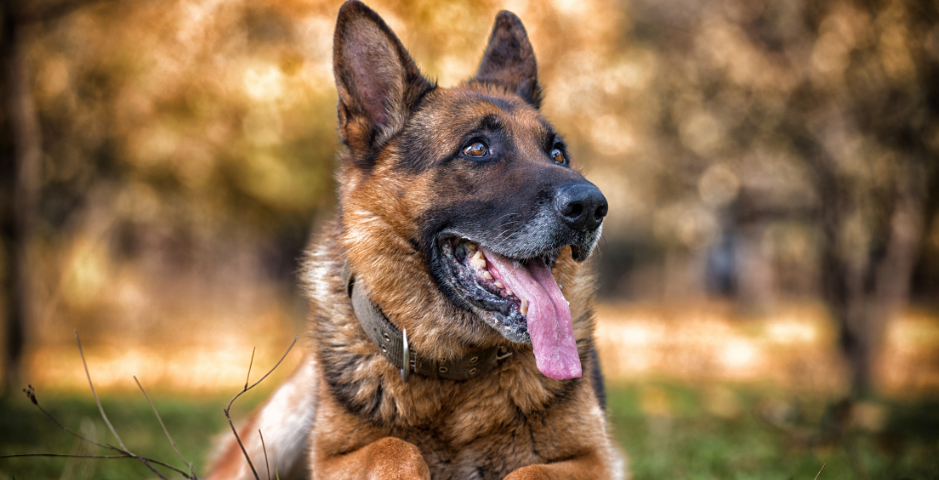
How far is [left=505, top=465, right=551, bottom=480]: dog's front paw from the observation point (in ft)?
7.72

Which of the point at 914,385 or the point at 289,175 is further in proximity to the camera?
the point at 289,175

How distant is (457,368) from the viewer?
9.12ft

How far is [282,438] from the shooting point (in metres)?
3.45

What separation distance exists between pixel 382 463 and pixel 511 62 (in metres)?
2.50

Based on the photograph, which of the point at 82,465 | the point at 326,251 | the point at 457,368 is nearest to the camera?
the point at 457,368

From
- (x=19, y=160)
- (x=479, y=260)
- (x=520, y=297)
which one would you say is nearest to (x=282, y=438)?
(x=479, y=260)

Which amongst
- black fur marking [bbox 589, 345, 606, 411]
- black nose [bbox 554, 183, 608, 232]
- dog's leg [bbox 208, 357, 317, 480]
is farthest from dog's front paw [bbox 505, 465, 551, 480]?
dog's leg [bbox 208, 357, 317, 480]

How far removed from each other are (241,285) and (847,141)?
17.3 m

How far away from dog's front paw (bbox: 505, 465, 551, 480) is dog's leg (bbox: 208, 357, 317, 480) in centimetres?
136

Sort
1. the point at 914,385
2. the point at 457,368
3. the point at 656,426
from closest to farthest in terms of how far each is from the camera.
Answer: the point at 457,368 < the point at 656,426 < the point at 914,385

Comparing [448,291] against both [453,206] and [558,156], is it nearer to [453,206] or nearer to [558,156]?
[453,206]

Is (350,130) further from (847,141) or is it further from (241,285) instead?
(241,285)

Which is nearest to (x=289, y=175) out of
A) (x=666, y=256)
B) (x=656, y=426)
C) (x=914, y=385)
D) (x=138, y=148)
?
(x=138, y=148)

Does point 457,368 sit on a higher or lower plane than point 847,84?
lower
